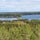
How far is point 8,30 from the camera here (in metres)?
8.38

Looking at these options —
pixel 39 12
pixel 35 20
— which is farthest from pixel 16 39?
pixel 39 12

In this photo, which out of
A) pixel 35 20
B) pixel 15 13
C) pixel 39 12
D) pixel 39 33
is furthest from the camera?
pixel 15 13

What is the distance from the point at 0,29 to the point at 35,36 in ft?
5.30

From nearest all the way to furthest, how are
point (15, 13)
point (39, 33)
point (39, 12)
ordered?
point (39, 33), point (39, 12), point (15, 13)

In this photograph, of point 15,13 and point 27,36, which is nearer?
point 27,36

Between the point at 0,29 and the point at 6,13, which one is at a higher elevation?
the point at 0,29

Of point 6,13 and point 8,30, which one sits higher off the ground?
point 8,30

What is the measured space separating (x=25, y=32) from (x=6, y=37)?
0.91 metres

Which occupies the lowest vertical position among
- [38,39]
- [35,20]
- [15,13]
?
[15,13]

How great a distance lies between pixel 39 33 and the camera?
26.9 ft

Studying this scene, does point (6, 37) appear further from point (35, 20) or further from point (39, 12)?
point (39, 12)

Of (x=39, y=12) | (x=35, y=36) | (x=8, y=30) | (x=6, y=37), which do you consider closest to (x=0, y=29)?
(x=8, y=30)

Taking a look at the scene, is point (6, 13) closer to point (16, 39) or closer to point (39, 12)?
point (39, 12)

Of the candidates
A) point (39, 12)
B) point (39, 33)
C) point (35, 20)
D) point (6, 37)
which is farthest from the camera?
point (39, 12)
